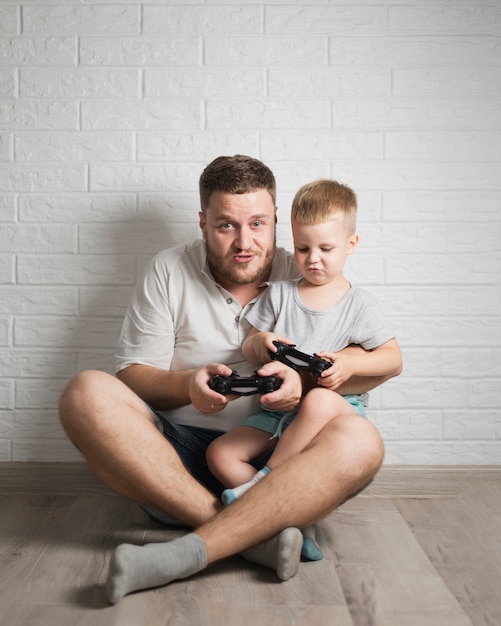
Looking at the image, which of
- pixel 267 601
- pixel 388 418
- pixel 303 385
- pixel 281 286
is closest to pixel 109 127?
pixel 281 286

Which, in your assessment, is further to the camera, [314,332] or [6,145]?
[6,145]

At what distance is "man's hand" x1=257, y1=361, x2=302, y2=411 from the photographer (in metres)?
1.89

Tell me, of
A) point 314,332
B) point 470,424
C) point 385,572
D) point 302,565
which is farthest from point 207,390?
point 470,424

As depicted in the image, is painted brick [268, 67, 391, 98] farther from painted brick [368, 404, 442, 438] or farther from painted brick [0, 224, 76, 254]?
painted brick [368, 404, 442, 438]

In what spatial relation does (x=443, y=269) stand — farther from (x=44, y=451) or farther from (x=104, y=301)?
(x=44, y=451)

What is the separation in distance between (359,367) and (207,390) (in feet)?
1.34

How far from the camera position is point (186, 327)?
7.36ft

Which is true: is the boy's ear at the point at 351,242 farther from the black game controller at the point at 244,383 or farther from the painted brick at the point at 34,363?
the painted brick at the point at 34,363

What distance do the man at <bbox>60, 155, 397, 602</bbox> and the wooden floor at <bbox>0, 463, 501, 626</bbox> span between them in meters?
0.07

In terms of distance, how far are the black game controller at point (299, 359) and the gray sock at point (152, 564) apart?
0.49m

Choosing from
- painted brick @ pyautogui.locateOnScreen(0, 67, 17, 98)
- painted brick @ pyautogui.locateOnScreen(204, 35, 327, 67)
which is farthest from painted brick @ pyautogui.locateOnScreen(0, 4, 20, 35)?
painted brick @ pyautogui.locateOnScreen(204, 35, 327, 67)

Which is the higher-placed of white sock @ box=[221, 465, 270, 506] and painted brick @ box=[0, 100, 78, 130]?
painted brick @ box=[0, 100, 78, 130]

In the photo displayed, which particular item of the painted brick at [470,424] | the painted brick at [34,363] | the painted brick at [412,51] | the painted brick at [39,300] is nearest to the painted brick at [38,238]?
the painted brick at [39,300]

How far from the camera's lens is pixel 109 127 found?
2443mm
